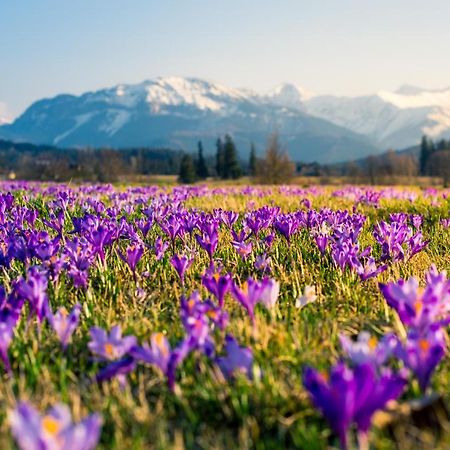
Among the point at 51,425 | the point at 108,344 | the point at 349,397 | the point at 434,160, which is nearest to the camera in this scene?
the point at 51,425

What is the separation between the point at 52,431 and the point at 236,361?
0.74 metres

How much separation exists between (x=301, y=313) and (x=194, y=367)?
96cm

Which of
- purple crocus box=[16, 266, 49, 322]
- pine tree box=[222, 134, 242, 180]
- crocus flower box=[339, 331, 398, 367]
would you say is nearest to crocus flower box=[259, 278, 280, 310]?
crocus flower box=[339, 331, 398, 367]

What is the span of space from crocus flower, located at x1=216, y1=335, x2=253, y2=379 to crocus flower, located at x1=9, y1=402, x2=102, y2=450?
26.6 inches

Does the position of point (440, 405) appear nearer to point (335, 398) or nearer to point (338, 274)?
point (335, 398)

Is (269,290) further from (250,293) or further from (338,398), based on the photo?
(338,398)

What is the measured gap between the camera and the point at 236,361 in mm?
1796

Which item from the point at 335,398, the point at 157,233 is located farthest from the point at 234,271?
the point at 335,398

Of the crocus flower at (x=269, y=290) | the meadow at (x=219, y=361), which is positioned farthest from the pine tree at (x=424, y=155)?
the crocus flower at (x=269, y=290)

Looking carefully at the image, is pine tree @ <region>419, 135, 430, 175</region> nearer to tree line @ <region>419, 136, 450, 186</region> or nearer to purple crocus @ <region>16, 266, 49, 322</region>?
tree line @ <region>419, 136, 450, 186</region>

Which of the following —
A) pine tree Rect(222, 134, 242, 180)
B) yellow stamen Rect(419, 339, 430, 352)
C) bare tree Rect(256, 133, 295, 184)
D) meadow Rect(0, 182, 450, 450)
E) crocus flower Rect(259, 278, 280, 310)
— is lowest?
meadow Rect(0, 182, 450, 450)

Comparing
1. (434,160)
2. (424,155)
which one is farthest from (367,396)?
(424,155)

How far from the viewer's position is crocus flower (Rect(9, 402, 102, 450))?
1146 millimetres

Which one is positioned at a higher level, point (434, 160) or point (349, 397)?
point (434, 160)
